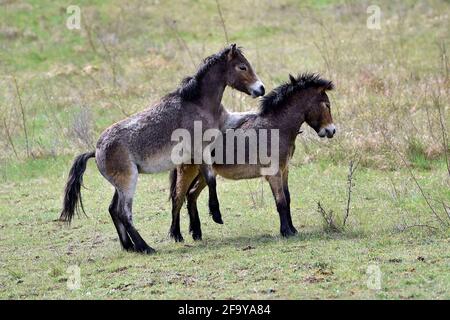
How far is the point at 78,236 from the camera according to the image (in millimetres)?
11641

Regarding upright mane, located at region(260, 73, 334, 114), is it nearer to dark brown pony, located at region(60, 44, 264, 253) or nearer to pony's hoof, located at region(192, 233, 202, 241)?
dark brown pony, located at region(60, 44, 264, 253)

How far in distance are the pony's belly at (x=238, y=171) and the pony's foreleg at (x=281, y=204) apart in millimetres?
211

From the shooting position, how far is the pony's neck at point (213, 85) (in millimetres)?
10766

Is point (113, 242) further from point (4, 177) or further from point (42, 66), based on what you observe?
point (42, 66)

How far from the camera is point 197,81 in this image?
10781 millimetres

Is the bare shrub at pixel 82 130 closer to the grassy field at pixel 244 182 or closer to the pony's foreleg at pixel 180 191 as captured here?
the grassy field at pixel 244 182

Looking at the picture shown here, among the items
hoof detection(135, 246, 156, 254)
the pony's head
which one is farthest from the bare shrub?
hoof detection(135, 246, 156, 254)

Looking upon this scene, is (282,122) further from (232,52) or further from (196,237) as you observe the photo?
(196,237)

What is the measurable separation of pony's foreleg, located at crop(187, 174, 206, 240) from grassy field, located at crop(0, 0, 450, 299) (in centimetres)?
Result: 28

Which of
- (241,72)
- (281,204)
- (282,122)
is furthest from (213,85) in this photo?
(281,204)

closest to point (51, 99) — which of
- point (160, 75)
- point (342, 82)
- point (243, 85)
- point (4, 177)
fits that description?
point (160, 75)

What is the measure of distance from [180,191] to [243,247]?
1311 mm

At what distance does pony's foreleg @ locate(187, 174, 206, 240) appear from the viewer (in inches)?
425

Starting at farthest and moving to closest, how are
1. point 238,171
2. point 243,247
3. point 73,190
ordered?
point 238,171
point 73,190
point 243,247
